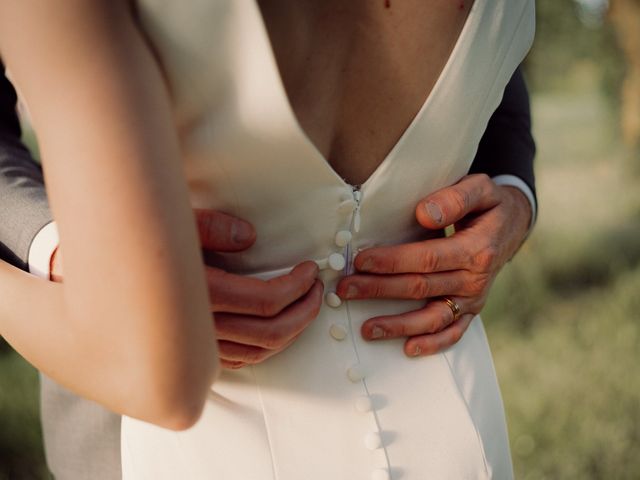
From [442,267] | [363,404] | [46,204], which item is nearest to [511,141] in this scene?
[442,267]

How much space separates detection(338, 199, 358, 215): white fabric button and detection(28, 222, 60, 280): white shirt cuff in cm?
44

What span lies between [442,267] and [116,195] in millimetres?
683

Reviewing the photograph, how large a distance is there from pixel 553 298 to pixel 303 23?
4.44 m

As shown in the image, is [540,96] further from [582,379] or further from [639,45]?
[582,379]

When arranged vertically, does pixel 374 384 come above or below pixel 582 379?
above

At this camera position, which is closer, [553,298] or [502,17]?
[502,17]

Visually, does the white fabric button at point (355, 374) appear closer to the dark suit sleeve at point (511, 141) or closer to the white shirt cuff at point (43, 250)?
the white shirt cuff at point (43, 250)

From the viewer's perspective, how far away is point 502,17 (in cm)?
104

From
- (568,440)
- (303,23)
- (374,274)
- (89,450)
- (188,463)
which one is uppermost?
(303,23)

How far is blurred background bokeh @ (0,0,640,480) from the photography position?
3633mm

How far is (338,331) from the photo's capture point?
1060 mm

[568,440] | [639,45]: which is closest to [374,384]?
[568,440]

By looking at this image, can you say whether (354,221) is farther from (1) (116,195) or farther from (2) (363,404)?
(1) (116,195)

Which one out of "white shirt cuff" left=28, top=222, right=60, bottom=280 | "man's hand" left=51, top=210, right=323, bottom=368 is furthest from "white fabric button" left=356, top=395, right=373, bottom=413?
"white shirt cuff" left=28, top=222, right=60, bottom=280
